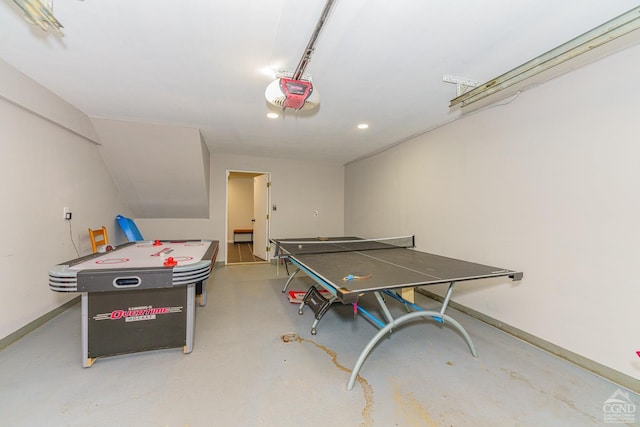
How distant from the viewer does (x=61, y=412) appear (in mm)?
1498

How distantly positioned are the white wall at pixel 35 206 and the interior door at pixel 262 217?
302cm

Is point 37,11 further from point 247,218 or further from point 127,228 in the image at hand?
point 247,218

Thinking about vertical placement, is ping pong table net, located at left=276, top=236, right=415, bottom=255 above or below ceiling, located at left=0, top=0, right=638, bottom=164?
below

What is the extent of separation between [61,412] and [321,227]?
195 inches

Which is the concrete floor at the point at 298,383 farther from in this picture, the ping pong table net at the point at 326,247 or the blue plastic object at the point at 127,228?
the blue plastic object at the point at 127,228

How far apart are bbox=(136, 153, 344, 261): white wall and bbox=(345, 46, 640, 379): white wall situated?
122 inches

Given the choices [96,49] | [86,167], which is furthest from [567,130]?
[86,167]

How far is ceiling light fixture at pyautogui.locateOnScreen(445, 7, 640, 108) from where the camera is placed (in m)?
1.38

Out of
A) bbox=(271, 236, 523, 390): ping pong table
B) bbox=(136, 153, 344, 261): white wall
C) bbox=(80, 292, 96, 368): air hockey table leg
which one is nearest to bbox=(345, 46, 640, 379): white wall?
bbox=(271, 236, 523, 390): ping pong table

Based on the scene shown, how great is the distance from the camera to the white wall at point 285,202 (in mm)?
5035

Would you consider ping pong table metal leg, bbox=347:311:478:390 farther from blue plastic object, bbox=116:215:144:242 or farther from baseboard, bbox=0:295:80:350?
blue plastic object, bbox=116:215:144:242

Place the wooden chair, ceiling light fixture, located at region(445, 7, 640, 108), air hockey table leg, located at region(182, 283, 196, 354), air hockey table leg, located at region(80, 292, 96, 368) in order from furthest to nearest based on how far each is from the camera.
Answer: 1. the wooden chair
2. air hockey table leg, located at region(182, 283, 196, 354)
3. air hockey table leg, located at region(80, 292, 96, 368)
4. ceiling light fixture, located at region(445, 7, 640, 108)

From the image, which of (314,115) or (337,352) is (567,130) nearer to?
(314,115)

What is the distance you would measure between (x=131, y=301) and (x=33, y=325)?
1.37 m
